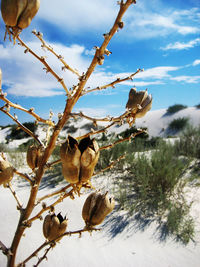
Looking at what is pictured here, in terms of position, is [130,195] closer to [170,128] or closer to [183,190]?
[183,190]

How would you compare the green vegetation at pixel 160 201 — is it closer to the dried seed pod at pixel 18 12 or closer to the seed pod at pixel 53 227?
the seed pod at pixel 53 227

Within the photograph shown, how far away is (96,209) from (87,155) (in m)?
0.38

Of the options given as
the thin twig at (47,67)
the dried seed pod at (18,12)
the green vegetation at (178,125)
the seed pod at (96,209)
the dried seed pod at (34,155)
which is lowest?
the seed pod at (96,209)

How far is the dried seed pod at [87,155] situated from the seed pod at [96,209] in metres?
0.28

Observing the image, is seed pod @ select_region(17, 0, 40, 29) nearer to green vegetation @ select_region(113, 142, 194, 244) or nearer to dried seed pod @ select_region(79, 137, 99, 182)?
dried seed pod @ select_region(79, 137, 99, 182)

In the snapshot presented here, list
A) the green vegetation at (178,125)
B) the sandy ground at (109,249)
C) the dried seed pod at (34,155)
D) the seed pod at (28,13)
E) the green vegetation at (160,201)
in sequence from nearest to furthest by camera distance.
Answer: the seed pod at (28,13)
the dried seed pod at (34,155)
the sandy ground at (109,249)
the green vegetation at (160,201)
the green vegetation at (178,125)

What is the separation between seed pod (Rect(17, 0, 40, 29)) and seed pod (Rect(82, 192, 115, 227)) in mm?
767

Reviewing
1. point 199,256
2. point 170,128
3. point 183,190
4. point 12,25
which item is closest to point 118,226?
point 199,256

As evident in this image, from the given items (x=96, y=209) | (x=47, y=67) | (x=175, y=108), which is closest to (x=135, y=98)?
(x=47, y=67)

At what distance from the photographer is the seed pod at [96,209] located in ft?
3.21

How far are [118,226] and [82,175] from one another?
7.83ft

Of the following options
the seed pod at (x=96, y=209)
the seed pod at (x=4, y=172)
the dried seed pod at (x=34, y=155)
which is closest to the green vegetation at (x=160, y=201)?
the seed pod at (x=96, y=209)

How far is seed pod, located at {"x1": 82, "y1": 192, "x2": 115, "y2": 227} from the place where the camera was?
0.98 meters

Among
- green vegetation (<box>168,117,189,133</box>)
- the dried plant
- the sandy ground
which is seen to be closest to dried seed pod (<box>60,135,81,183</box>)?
the dried plant
